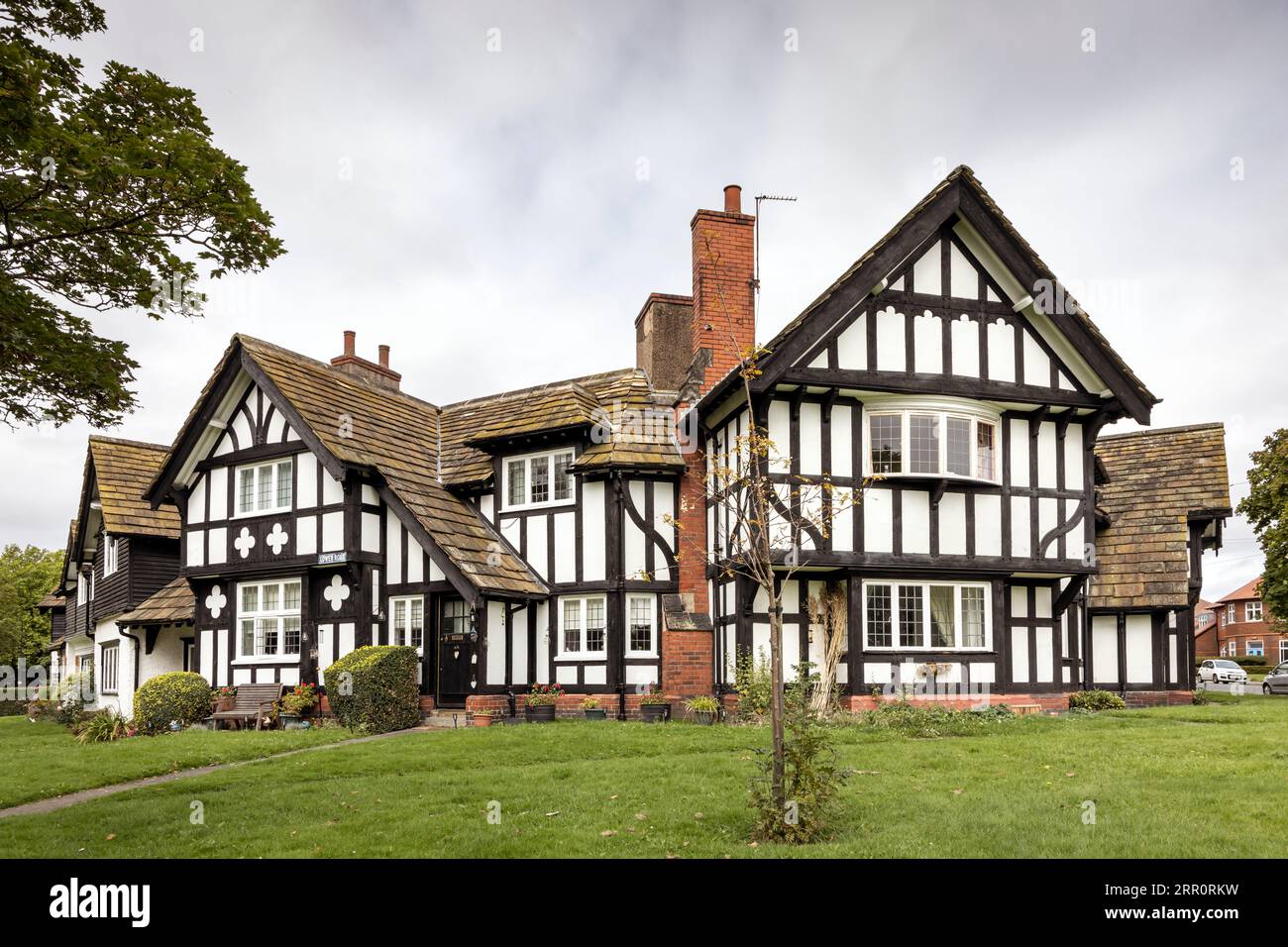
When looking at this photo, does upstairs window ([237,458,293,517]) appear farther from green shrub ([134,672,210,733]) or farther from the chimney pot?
the chimney pot

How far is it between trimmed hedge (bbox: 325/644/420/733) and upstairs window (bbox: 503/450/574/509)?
454 cm

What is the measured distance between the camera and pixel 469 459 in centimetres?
2700

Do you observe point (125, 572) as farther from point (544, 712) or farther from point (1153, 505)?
point (1153, 505)

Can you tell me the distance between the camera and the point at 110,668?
1296 inches

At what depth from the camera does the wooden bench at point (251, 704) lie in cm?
2372

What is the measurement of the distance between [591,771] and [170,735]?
1246 centimetres

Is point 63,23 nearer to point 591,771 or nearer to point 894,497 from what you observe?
point 591,771

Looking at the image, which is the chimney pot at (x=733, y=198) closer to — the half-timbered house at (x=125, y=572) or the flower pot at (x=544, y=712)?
the flower pot at (x=544, y=712)

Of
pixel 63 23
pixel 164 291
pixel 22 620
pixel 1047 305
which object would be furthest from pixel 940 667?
pixel 22 620

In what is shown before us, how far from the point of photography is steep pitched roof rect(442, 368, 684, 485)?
23.4 meters

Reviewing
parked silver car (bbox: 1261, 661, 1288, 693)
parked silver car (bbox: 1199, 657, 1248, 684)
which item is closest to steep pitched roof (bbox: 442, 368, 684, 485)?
parked silver car (bbox: 1261, 661, 1288, 693)

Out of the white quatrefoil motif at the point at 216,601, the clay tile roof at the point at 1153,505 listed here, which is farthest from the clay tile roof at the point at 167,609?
the clay tile roof at the point at 1153,505

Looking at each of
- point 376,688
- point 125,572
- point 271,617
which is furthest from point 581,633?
point 125,572

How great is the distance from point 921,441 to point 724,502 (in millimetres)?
4361
